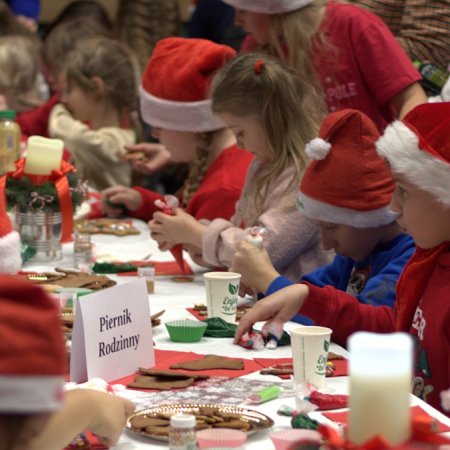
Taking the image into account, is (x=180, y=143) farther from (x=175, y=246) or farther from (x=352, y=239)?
(x=352, y=239)

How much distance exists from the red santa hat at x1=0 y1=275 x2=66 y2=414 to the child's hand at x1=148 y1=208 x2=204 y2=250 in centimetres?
220

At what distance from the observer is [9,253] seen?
8.89 ft

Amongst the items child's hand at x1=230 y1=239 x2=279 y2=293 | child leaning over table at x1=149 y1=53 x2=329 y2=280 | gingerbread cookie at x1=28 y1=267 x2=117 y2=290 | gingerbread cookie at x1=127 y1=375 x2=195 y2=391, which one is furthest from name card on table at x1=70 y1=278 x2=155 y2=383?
child leaning over table at x1=149 y1=53 x2=329 y2=280

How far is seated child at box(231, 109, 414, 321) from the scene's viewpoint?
9.31 feet

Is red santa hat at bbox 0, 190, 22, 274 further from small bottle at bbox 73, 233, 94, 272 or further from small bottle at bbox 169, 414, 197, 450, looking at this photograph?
small bottle at bbox 169, 414, 197, 450

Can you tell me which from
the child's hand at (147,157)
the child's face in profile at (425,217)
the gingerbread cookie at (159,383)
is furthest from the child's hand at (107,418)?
the child's hand at (147,157)

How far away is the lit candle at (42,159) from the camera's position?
12.1 ft

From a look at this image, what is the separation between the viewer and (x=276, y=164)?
335cm

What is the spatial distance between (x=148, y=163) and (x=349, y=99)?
1418 millimetres

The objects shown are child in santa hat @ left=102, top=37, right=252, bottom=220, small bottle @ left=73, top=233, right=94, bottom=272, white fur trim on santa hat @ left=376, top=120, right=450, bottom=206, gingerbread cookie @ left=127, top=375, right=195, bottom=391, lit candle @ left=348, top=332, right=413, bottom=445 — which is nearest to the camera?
lit candle @ left=348, top=332, right=413, bottom=445

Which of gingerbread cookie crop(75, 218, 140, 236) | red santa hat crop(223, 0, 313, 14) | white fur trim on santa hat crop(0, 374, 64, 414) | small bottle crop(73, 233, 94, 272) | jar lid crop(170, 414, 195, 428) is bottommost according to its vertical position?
gingerbread cookie crop(75, 218, 140, 236)

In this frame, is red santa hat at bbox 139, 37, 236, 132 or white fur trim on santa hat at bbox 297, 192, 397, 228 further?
red santa hat at bbox 139, 37, 236, 132

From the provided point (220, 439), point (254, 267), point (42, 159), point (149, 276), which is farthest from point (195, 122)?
point (220, 439)

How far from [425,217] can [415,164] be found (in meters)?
0.12
